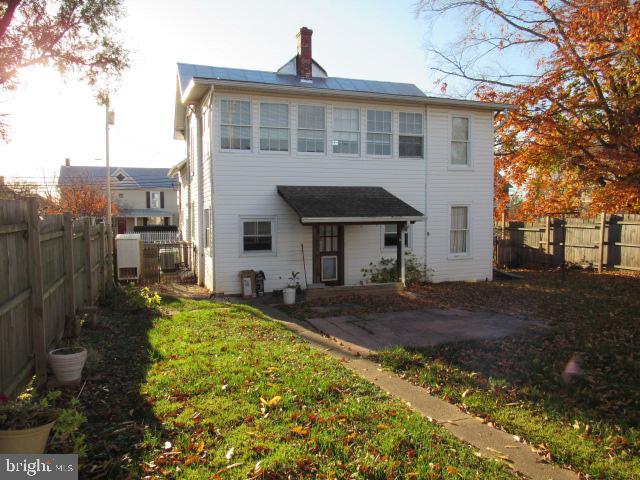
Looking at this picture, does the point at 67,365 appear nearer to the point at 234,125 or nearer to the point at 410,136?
the point at 234,125

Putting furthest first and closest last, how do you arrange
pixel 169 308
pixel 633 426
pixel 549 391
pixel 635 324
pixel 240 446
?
1. pixel 169 308
2. pixel 635 324
3. pixel 549 391
4. pixel 633 426
5. pixel 240 446

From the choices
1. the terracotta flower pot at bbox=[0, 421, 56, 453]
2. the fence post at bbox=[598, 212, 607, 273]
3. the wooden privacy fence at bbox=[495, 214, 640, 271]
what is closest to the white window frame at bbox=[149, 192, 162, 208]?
the wooden privacy fence at bbox=[495, 214, 640, 271]

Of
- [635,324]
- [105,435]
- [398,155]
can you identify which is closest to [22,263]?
[105,435]

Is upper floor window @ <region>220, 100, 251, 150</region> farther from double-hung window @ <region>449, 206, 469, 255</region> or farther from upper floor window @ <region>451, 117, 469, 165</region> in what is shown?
double-hung window @ <region>449, 206, 469, 255</region>

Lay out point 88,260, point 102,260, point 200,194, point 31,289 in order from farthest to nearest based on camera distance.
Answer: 1. point 200,194
2. point 102,260
3. point 88,260
4. point 31,289

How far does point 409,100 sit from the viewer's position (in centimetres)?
1482

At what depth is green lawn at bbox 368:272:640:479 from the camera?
4367mm

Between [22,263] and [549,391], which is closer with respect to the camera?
[22,263]

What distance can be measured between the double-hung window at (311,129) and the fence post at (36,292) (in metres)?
9.76

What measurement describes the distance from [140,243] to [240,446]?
12724mm

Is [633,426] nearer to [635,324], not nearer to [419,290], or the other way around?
[635,324]

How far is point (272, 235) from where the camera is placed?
13898 mm

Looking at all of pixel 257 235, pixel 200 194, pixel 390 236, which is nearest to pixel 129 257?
pixel 200 194

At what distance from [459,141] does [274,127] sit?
21.0 ft
